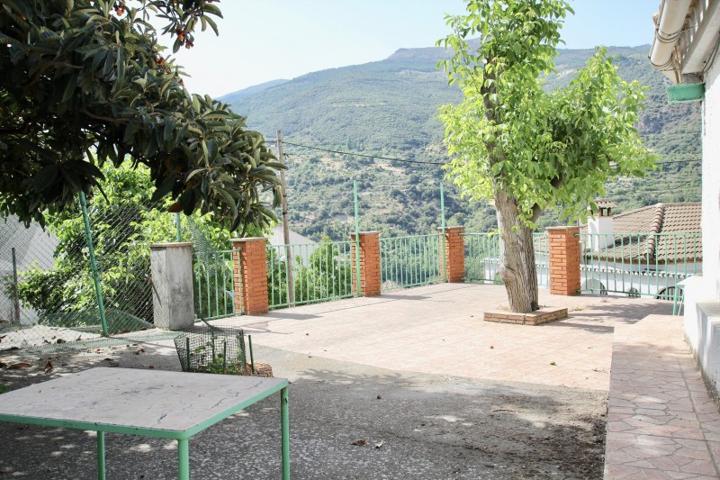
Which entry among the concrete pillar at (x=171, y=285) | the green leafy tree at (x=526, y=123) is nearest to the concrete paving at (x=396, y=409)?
the concrete pillar at (x=171, y=285)

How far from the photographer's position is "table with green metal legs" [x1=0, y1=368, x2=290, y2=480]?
279cm

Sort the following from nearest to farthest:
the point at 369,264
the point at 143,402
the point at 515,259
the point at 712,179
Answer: the point at 143,402
the point at 712,179
the point at 515,259
the point at 369,264

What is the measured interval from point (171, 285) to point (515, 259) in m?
5.36

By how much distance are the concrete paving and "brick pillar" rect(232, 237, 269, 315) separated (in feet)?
4.71

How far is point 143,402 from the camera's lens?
315 centimetres

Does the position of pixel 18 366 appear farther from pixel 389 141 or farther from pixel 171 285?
pixel 389 141

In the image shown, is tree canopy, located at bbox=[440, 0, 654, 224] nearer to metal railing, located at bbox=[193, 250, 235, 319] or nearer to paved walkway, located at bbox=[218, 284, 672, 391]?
paved walkway, located at bbox=[218, 284, 672, 391]

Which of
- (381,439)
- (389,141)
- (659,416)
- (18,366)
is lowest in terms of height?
(381,439)

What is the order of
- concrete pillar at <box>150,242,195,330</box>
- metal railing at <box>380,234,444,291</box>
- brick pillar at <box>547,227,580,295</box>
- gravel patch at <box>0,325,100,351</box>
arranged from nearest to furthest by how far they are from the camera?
gravel patch at <box>0,325,100,351</box> < concrete pillar at <box>150,242,195,330</box> < brick pillar at <box>547,227,580,295</box> < metal railing at <box>380,234,444,291</box>

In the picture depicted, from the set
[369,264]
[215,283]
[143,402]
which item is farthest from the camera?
[369,264]

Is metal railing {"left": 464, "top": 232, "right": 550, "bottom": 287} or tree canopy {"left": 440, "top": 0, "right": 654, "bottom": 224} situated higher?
tree canopy {"left": 440, "top": 0, "right": 654, "bottom": 224}

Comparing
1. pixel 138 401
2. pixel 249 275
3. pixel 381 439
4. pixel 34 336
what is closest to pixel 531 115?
pixel 249 275

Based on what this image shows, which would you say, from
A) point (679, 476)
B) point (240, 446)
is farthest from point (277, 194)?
point (679, 476)

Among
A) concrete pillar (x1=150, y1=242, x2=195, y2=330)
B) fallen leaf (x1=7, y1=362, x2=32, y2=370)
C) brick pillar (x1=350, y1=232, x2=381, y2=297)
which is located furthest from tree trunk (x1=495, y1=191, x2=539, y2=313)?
fallen leaf (x1=7, y1=362, x2=32, y2=370)
